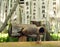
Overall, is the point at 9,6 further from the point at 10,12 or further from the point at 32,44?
the point at 32,44

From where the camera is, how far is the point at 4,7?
1.60 meters

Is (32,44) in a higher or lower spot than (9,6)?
lower

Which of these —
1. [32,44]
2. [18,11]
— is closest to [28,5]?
[18,11]

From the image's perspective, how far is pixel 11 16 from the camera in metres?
1.53

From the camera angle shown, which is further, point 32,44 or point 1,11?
point 1,11

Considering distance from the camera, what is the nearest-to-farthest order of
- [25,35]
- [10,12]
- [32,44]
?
[32,44] → [25,35] → [10,12]

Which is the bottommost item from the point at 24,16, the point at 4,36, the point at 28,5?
the point at 4,36

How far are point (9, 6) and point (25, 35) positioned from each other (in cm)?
45

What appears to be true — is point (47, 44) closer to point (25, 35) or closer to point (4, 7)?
point (25, 35)

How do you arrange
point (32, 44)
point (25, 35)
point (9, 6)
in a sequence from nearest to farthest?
1. point (32, 44)
2. point (25, 35)
3. point (9, 6)

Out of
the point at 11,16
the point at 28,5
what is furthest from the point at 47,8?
the point at 11,16

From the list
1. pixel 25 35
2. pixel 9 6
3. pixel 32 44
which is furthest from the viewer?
pixel 9 6

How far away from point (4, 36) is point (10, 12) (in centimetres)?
21

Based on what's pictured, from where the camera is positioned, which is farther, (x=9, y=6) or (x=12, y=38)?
(x=9, y=6)
